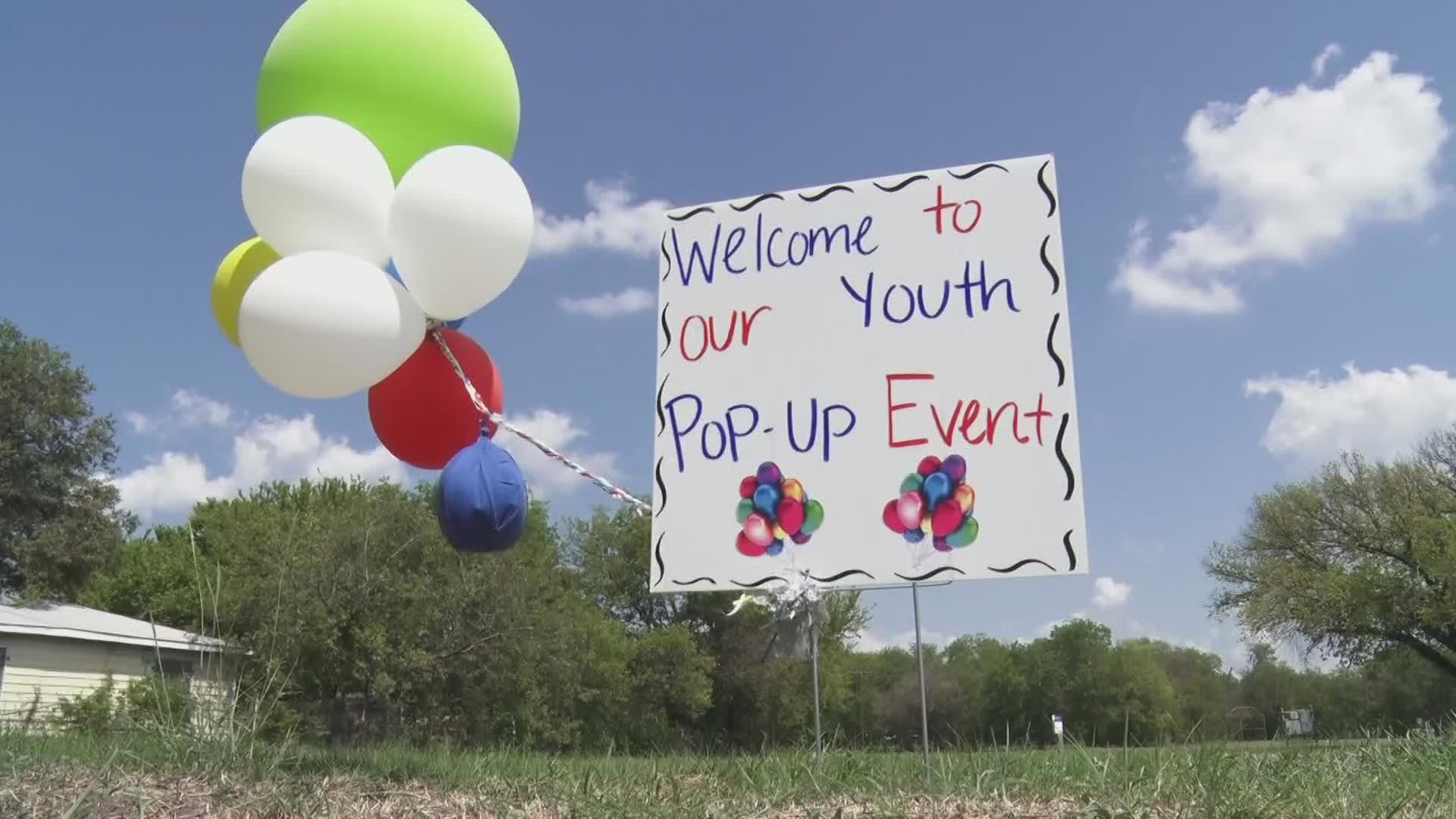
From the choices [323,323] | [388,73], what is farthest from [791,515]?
[388,73]

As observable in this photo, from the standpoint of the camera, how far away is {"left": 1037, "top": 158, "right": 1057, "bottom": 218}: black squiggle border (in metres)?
3.84

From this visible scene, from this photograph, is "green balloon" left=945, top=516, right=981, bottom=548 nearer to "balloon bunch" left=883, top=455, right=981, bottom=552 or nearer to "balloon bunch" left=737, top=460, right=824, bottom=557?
"balloon bunch" left=883, top=455, right=981, bottom=552

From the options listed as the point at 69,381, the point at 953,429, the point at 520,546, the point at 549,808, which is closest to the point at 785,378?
the point at 953,429

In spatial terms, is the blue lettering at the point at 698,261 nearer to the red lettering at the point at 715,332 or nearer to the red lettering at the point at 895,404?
the red lettering at the point at 715,332

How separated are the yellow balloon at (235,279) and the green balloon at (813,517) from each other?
7.83 ft

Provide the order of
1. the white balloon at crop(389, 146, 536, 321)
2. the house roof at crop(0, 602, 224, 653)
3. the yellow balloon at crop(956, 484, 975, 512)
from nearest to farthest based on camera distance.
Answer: the yellow balloon at crop(956, 484, 975, 512) < the white balloon at crop(389, 146, 536, 321) < the house roof at crop(0, 602, 224, 653)

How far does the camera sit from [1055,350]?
3.70 metres

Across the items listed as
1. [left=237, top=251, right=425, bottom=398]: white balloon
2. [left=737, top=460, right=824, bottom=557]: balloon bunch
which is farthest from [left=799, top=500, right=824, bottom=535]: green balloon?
[left=237, top=251, right=425, bottom=398]: white balloon

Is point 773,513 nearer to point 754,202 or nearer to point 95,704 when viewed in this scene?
point 754,202

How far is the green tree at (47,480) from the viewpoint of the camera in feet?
80.2

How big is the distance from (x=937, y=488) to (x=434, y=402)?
204 centimetres

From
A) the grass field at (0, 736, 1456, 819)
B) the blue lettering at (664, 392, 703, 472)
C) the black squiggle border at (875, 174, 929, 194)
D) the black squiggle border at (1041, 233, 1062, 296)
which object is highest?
the black squiggle border at (875, 174, 929, 194)

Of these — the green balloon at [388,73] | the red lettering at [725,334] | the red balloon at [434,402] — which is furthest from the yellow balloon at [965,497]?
the green balloon at [388,73]

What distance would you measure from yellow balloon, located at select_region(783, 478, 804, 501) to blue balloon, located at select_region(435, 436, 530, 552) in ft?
3.27
